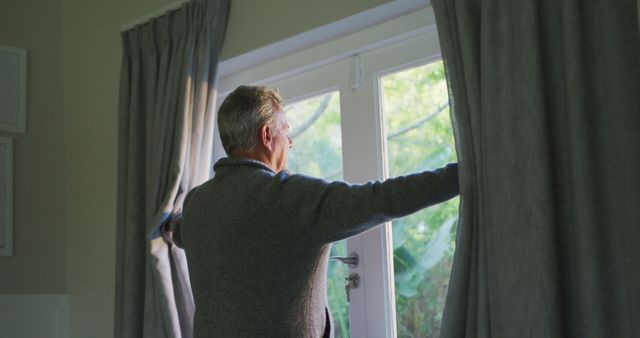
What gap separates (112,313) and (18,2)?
1.61 metres

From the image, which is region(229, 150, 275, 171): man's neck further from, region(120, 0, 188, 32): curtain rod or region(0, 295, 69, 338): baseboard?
region(0, 295, 69, 338): baseboard

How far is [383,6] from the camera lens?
2.59 metres

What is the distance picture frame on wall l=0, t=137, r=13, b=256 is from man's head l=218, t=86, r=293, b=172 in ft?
6.55

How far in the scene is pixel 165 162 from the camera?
10.3 ft

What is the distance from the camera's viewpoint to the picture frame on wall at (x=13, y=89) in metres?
3.84

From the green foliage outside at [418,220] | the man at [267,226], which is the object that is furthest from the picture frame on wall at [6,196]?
the man at [267,226]

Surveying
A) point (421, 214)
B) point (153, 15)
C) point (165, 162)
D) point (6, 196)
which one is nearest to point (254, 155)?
point (421, 214)

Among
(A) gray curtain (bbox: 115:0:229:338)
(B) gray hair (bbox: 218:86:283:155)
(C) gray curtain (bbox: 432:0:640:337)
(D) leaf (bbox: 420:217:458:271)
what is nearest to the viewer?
(C) gray curtain (bbox: 432:0:640:337)

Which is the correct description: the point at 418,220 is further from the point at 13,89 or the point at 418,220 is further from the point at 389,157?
the point at 13,89

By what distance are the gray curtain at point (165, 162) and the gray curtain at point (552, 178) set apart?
4.47 feet

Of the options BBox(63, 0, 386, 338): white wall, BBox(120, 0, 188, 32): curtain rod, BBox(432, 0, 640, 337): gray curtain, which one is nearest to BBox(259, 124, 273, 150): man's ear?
BBox(432, 0, 640, 337): gray curtain

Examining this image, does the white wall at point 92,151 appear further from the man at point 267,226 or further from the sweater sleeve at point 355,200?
the sweater sleeve at point 355,200

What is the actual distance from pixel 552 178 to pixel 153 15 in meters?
2.07

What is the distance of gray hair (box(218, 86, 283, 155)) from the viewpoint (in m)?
2.16
